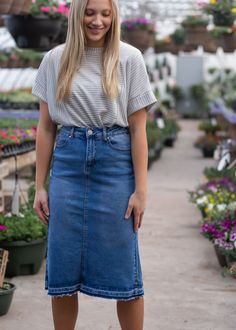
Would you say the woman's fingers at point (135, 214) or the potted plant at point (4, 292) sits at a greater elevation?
the woman's fingers at point (135, 214)

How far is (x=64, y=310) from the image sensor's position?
10.2 feet

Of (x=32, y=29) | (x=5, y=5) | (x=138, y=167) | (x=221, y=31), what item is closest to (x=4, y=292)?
(x=138, y=167)

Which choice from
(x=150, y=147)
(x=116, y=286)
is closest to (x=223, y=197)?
(x=116, y=286)

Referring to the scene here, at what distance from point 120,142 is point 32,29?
3.76 m

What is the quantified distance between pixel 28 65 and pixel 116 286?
10547 millimetres

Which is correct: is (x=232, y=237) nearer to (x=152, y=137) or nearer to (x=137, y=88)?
(x=137, y=88)

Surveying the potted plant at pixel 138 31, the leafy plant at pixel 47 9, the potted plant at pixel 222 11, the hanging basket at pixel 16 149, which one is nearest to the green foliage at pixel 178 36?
the potted plant at pixel 138 31

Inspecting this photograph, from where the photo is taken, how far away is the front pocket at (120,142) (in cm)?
299

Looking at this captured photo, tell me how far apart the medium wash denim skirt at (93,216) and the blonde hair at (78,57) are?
16cm

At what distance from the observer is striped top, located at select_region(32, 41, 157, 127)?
2.97 metres

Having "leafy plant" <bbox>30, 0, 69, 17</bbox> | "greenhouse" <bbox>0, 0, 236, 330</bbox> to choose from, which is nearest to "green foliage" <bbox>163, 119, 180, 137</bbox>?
"greenhouse" <bbox>0, 0, 236, 330</bbox>

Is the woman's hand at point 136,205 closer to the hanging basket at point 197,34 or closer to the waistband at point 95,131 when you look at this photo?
the waistband at point 95,131

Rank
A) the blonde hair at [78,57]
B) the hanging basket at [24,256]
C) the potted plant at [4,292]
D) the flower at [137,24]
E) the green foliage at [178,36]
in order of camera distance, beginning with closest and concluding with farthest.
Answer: the blonde hair at [78,57], the potted plant at [4,292], the hanging basket at [24,256], the flower at [137,24], the green foliage at [178,36]

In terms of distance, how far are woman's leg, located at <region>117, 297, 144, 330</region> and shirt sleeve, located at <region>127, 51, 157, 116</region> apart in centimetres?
70
